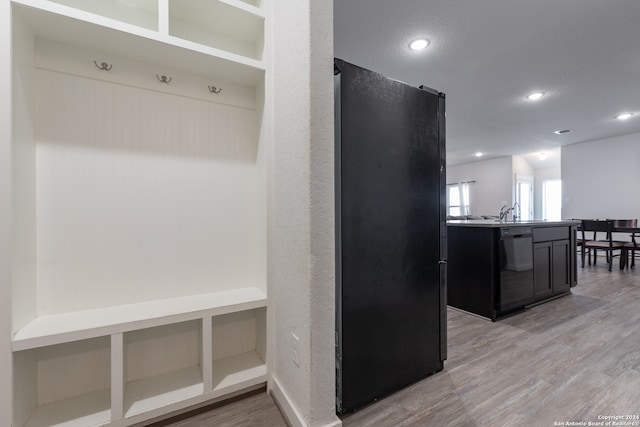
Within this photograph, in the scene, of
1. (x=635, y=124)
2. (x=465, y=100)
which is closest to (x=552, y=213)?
(x=635, y=124)

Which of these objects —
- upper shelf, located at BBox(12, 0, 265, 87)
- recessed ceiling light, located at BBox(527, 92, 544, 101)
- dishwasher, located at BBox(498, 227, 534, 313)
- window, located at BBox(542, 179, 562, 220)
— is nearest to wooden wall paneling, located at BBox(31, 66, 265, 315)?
upper shelf, located at BBox(12, 0, 265, 87)

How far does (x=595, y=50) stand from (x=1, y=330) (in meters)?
4.69

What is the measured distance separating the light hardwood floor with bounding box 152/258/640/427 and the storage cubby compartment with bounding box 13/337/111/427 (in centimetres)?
48

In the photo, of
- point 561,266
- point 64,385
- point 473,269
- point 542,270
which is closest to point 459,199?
point 561,266

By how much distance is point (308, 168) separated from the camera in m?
1.17

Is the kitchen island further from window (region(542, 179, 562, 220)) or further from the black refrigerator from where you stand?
window (region(542, 179, 562, 220))

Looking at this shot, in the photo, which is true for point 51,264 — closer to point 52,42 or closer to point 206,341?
point 206,341

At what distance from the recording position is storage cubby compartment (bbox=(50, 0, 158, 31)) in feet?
4.53

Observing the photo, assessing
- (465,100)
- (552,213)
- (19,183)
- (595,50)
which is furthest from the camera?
(552,213)

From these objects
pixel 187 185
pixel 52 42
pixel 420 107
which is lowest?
pixel 187 185

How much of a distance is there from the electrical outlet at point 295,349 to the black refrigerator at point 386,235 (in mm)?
207

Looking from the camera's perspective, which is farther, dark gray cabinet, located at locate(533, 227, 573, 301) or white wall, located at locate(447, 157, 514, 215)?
white wall, located at locate(447, 157, 514, 215)

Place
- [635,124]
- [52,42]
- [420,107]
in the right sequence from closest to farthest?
[52,42] < [420,107] < [635,124]

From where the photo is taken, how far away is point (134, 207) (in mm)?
1507
